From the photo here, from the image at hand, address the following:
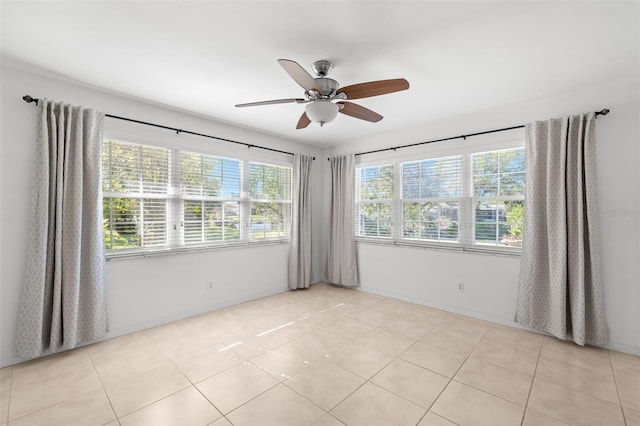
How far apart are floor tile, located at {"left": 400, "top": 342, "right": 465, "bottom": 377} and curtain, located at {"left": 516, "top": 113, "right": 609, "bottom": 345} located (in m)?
1.12

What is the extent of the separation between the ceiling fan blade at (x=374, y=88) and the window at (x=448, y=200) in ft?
6.74

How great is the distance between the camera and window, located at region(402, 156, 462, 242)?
12.3 feet

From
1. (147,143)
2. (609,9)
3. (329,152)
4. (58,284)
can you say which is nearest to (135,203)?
(147,143)

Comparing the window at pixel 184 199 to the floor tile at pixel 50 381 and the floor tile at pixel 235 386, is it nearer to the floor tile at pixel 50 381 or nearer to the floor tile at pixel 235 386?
the floor tile at pixel 50 381

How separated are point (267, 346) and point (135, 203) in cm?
207

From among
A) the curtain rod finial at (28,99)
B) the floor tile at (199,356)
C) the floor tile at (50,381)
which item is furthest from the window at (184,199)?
the floor tile at (199,356)

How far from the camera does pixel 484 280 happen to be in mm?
3439

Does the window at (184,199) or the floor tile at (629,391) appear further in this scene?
the window at (184,199)

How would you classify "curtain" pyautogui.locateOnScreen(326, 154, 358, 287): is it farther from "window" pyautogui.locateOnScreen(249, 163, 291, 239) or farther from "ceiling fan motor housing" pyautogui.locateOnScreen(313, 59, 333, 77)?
"ceiling fan motor housing" pyautogui.locateOnScreen(313, 59, 333, 77)

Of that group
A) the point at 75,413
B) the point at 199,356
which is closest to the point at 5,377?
the point at 75,413

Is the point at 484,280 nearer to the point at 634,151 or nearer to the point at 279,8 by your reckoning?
the point at 634,151

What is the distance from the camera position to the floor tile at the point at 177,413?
1.74 metres

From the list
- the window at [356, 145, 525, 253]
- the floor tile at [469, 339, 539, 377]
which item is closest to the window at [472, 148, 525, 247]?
the window at [356, 145, 525, 253]

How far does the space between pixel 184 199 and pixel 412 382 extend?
3053 mm
